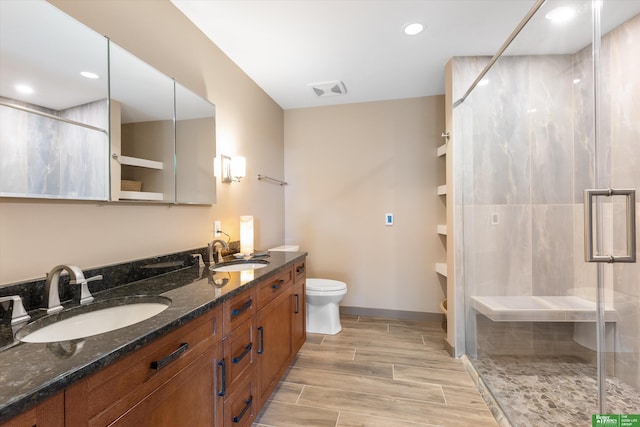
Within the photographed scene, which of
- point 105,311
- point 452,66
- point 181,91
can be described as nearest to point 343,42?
point 452,66

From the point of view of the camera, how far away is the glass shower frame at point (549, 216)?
1.54m

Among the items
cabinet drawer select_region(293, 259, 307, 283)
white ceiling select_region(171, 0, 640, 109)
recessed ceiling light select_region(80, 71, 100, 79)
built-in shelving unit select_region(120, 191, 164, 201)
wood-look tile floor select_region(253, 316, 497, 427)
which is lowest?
wood-look tile floor select_region(253, 316, 497, 427)

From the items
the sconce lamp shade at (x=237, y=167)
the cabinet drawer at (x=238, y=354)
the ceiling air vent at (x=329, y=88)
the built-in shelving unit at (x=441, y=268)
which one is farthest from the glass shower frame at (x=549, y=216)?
the sconce lamp shade at (x=237, y=167)

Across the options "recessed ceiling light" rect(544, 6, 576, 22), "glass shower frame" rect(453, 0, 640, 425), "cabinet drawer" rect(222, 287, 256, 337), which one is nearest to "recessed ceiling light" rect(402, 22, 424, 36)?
"glass shower frame" rect(453, 0, 640, 425)

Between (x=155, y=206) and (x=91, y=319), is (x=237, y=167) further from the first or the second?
(x=91, y=319)

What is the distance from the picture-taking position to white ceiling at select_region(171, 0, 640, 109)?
1.69 m

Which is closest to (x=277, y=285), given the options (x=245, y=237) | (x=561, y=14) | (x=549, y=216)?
(x=245, y=237)

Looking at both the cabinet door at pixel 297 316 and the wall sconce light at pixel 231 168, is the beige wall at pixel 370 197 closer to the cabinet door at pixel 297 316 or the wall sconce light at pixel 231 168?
the cabinet door at pixel 297 316

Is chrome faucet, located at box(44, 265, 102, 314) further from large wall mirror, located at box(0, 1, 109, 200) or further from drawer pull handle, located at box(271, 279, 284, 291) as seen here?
drawer pull handle, located at box(271, 279, 284, 291)

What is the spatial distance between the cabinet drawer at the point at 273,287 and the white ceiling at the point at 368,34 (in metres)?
1.71

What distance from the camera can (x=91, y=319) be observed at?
1026 mm

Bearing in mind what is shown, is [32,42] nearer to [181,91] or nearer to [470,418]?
[181,91]

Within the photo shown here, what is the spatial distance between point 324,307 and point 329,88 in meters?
2.23

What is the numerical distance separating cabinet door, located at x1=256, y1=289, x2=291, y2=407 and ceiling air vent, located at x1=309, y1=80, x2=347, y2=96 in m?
2.01
